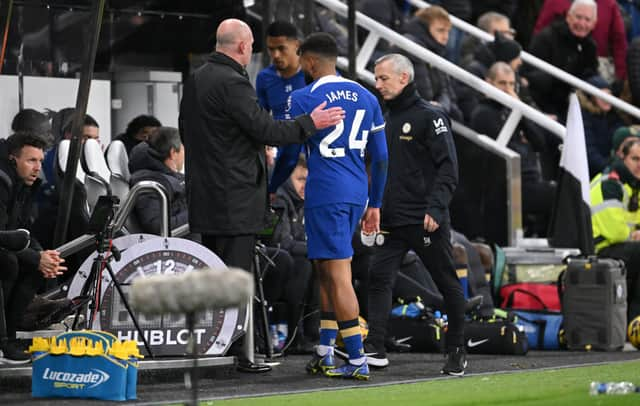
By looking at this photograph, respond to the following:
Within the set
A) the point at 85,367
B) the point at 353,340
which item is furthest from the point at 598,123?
the point at 85,367

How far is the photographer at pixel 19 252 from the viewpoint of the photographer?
10.0 metres

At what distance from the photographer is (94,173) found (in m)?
12.0

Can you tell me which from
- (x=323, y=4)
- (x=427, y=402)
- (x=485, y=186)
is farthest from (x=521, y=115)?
(x=427, y=402)

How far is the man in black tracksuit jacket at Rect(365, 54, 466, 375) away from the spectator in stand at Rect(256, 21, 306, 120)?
1087 mm

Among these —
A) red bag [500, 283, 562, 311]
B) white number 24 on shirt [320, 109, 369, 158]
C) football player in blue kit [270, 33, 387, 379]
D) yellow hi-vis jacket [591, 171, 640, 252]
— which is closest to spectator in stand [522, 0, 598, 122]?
yellow hi-vis jacket [591, 171, 640, 252]

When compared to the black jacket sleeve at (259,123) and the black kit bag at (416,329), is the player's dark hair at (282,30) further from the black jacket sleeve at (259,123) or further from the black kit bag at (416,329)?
the black kit bag at (416,329)

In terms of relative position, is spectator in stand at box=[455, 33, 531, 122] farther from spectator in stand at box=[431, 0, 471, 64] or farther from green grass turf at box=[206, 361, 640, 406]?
green grass turf at box=[206, 361, 640, 406]

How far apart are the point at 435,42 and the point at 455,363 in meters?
6.48

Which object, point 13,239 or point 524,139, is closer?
point 13,239

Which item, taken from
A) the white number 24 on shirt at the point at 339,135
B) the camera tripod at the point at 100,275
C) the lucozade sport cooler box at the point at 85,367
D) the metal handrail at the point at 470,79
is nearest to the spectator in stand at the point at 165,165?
the camera tripod at the point at 100,275

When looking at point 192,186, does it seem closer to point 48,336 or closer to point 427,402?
point 48,336

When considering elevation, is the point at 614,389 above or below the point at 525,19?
below

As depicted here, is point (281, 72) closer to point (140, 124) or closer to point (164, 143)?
point (164, 143)

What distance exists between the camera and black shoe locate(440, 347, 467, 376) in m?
10.9
